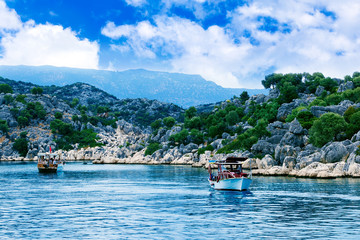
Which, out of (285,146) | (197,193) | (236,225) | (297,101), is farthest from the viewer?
(297,101)

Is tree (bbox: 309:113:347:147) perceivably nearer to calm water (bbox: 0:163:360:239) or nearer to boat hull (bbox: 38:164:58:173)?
calm water (bbox: 0:163:360:239)

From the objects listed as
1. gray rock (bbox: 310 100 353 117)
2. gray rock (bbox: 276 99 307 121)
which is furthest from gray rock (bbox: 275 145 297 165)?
gray rock (bbox: 276 99 307 121)

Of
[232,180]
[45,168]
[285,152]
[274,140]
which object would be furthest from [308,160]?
[45,168]

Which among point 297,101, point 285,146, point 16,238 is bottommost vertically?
point 16,238

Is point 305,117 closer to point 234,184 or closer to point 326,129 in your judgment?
point 326,129

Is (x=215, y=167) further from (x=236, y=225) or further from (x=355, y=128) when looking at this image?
(x=236, y=225)

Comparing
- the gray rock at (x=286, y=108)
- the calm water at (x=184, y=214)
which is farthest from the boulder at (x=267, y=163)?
the gray rock at (x=286, y=108)

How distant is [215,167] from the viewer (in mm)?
146750

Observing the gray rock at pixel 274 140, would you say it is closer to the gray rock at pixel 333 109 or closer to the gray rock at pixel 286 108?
the gray rock at pixel 333 109

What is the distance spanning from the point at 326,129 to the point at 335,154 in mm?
19173

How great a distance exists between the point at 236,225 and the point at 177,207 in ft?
47.0

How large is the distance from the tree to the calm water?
147ft

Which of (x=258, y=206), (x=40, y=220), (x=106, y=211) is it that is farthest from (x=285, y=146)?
(x=40, y=220)

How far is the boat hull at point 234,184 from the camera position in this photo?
69625 millimetres
